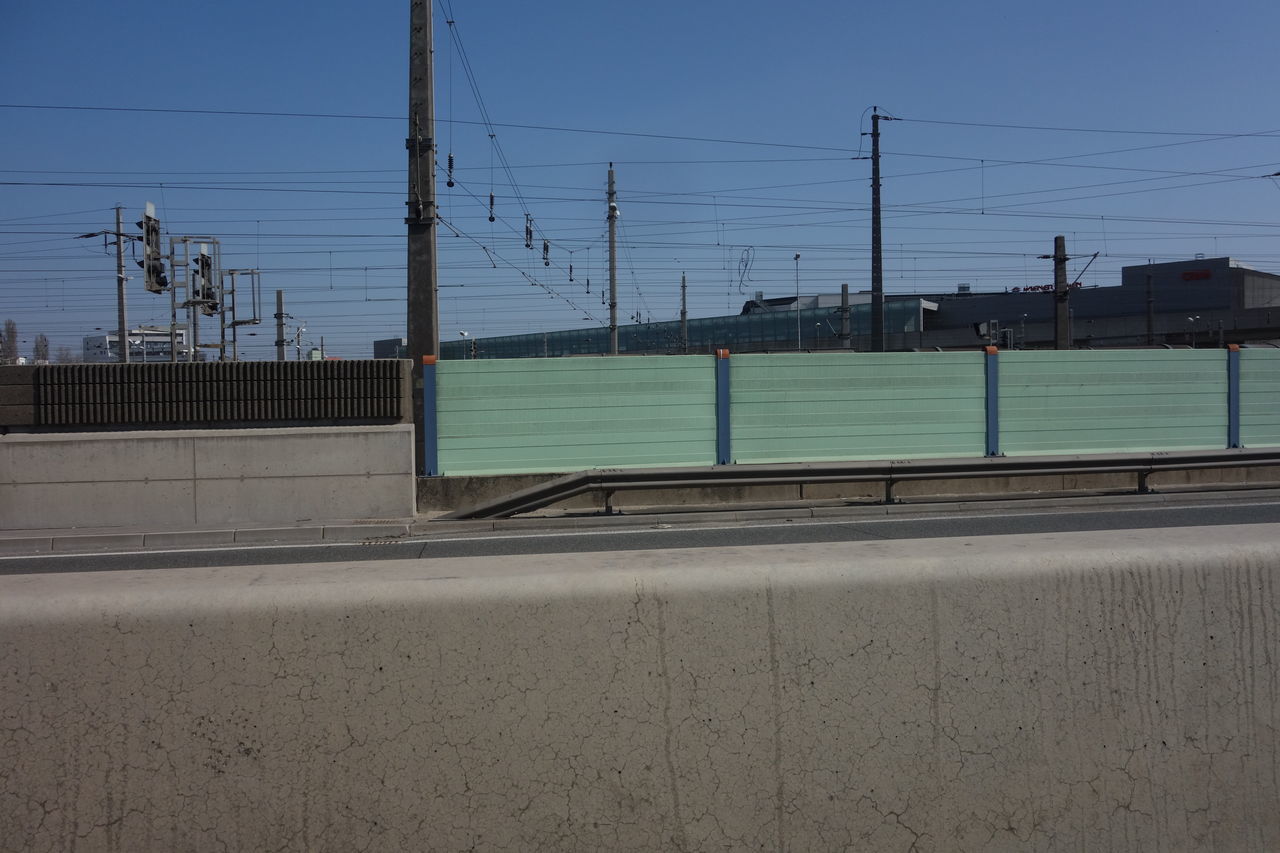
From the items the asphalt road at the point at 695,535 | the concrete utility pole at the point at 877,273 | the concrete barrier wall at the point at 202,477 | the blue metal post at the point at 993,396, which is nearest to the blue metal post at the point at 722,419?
the asphalt road at the point at 695,535

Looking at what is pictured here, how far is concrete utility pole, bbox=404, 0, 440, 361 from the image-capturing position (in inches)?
572

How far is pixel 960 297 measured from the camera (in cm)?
7819

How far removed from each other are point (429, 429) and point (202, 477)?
3.15 m

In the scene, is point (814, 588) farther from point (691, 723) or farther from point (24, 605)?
point (24, 605)

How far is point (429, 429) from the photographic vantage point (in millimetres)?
14680

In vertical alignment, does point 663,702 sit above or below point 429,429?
below

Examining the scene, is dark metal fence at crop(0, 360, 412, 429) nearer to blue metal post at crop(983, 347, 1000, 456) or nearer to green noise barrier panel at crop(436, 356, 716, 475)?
green noise barrier panel at crop(436, 356, 716, 475)

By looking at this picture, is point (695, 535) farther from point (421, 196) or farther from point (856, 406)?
point (421, 196)

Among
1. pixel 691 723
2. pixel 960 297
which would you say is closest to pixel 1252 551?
pixel 691 723

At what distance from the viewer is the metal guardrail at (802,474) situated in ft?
42.4

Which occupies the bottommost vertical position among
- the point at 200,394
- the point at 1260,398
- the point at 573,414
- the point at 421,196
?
the point at 573,414

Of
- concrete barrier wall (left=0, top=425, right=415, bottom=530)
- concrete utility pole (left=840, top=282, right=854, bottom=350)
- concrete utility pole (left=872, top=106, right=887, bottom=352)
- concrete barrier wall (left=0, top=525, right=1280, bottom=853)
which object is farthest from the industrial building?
concrete barrier wall (left=0, top=525, right=1280, bottom=853)

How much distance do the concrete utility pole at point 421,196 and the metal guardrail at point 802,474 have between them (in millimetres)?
2909

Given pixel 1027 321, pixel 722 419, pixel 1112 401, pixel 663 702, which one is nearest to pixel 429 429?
pixel 722 419
